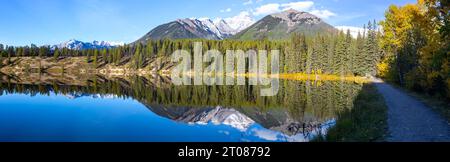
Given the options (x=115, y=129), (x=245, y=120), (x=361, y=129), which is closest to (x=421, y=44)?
(x=245, y=120)

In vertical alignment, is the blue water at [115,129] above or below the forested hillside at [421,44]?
below

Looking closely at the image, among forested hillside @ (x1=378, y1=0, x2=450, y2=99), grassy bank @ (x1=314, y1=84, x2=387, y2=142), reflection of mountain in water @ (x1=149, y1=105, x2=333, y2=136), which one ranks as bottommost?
reflection of mountain in water @ (x1=149, y1=105, x2=333, y2=136)

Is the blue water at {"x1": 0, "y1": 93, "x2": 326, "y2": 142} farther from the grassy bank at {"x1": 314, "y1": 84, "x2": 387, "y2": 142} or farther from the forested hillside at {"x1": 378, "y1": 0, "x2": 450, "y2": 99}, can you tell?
the forested hillside at {"x1": 378, "y1": 0, "x2": 450, "y2": 99}

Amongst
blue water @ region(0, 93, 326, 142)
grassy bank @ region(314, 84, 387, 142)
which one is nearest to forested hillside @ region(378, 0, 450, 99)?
grassy bank @ region(314, 84, 387, 142)

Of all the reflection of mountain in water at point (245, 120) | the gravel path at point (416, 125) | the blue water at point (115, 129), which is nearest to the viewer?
the gravel path at point (416, 125)

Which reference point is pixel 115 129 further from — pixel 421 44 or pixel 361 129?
pixel 421 44

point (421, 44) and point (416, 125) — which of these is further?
point (421, 44)

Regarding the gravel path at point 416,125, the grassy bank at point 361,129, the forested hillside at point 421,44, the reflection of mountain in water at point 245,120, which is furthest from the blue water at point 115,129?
the forested hillside at point 421,44

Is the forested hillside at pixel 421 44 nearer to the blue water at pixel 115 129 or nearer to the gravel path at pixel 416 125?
the gravel path at pixel 416 125

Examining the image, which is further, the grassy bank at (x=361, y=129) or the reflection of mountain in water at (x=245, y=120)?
the reflection of mountain in water at (x=245, y=120)

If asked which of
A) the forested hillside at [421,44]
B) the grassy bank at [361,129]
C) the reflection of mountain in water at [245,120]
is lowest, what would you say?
the reflection of mountain in water at [245,120]

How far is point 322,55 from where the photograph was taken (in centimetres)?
9469
